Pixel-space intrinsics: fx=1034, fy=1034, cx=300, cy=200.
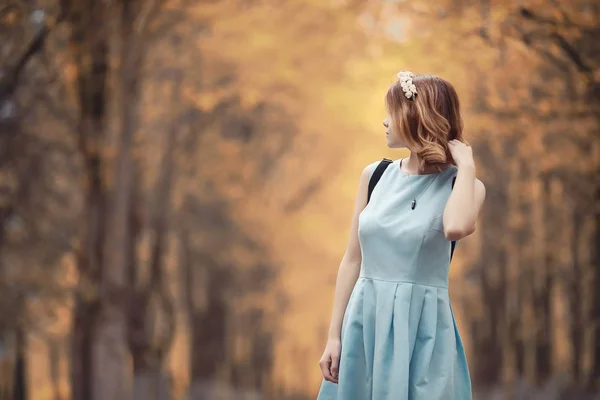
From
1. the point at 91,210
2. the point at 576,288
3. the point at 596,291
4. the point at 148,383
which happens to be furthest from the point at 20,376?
the point at 596,291

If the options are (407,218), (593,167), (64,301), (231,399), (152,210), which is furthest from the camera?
(231,399)

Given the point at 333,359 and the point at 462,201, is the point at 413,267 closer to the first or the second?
the point at 462,201

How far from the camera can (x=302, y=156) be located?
23.5 meters

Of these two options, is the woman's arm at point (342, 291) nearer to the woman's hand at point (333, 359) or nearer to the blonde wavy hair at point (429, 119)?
the woman's hand at point (333, 359)

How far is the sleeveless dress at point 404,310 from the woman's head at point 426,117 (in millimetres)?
156

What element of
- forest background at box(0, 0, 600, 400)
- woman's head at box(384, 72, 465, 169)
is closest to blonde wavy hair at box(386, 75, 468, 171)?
woman's head at box(384, 72, 465, 169)

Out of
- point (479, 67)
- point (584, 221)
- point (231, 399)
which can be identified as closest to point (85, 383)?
point (479, 67)

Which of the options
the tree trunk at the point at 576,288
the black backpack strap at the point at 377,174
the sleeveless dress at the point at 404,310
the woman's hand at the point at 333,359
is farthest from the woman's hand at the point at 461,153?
the tree trunk at the point at 576,288

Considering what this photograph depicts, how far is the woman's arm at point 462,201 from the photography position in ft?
11.7

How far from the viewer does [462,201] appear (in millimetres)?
3596

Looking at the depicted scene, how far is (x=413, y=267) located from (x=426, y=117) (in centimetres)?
54

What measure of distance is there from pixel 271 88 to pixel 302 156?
7.45 m

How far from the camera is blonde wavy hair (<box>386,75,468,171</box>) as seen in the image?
3.67 meters

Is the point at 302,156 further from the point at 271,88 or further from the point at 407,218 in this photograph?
the point at 407,218
